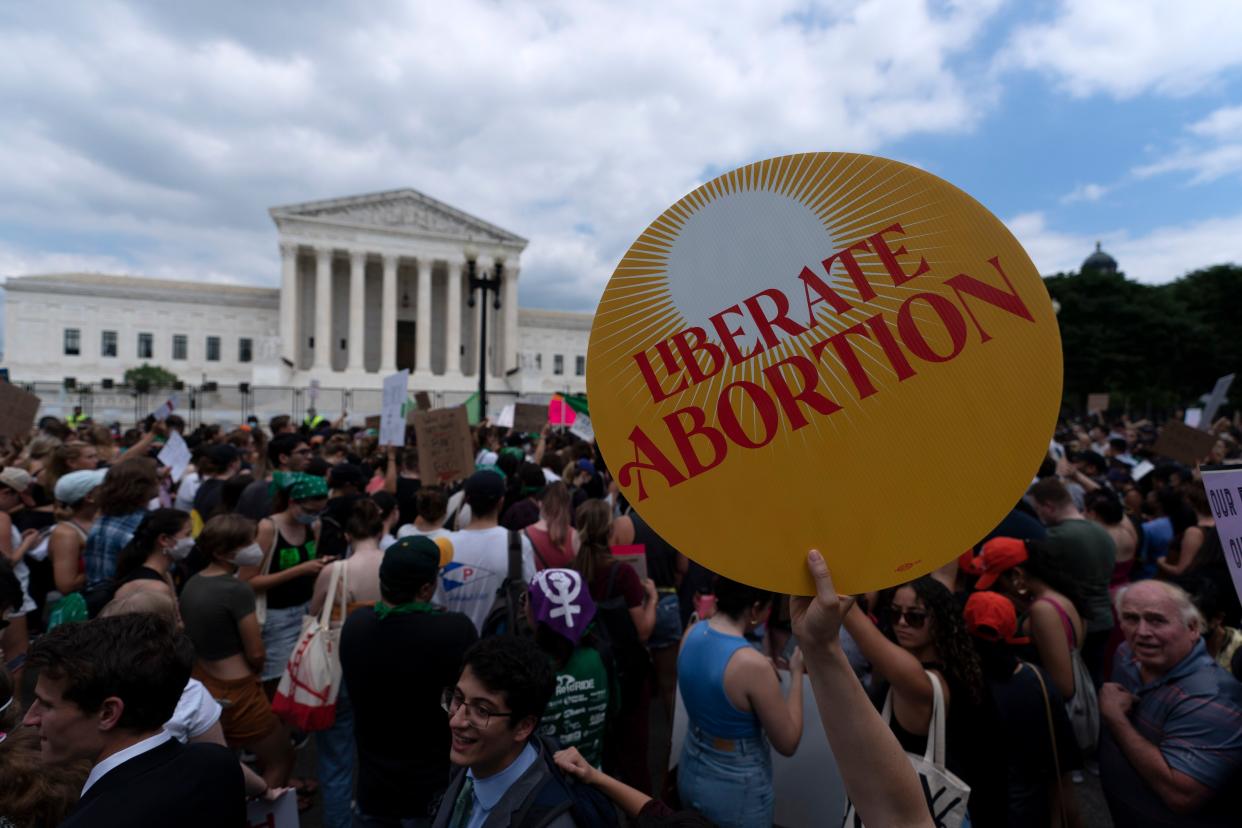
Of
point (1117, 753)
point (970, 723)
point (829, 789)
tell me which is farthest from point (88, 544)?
point (1117, 753)

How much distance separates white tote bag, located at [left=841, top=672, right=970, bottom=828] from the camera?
1654mm

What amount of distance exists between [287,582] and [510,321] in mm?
47908

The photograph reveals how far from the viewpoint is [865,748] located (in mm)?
1146

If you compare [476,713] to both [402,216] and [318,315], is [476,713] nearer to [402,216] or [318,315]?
[318,315]

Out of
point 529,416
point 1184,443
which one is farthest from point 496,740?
point 529,416

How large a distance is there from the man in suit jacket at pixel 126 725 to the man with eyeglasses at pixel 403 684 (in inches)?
29.6

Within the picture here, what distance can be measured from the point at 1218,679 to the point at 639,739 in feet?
7.32

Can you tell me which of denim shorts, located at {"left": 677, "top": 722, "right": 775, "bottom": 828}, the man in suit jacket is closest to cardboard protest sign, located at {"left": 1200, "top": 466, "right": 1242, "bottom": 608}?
denim shorts, located at {"left": 677, "top": 722, "right": 775, "bottom": 828}

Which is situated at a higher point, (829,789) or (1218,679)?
(1218,679)

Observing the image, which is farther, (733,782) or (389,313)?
(389,313)

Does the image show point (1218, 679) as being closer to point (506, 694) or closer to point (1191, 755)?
point (1191, 755)

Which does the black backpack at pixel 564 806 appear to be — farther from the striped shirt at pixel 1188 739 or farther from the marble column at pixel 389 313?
the marble column at pixel 389 313

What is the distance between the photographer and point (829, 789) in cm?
259

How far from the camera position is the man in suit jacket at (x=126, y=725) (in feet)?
5.15
